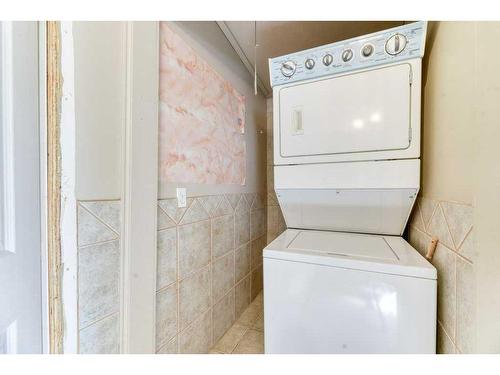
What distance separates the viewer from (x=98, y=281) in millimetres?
729

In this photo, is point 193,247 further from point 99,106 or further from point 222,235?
point 99,106

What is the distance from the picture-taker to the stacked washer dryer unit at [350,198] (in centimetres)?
77

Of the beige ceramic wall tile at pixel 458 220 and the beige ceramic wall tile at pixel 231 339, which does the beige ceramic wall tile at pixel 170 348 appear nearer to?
the beige ceramic wall tile at pixel 231 339

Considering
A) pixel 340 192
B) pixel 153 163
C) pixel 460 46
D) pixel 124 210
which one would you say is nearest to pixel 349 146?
pixel 340 192

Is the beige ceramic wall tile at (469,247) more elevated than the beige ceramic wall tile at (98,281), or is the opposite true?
the beige ceramic wall tile at (469,247)

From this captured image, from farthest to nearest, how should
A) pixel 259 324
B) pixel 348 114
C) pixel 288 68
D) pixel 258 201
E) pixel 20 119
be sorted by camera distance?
1. pixel 258 201
2. pixel 259 324
3. pixel 288 68
4. pixel 348 114
5. pixel 20 119

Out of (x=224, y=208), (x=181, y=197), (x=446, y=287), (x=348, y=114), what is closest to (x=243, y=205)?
(x=224, y=208)

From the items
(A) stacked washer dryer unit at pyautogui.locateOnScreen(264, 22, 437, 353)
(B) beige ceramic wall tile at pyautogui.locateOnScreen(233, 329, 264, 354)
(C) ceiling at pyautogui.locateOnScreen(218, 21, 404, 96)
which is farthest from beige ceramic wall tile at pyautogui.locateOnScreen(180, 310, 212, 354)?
(C) ceiling at pyautogui.locateOnScreen(218, 21, 404, 96)

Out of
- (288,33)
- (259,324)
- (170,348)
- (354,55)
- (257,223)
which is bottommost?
(259,324)

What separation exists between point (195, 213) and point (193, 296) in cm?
52

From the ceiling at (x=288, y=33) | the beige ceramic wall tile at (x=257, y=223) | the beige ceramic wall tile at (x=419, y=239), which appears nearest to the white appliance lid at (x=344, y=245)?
the beige ceramic wall tile at (x=419, y=239)

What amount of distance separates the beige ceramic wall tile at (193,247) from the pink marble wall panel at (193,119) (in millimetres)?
297

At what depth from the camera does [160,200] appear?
0.99 meters
